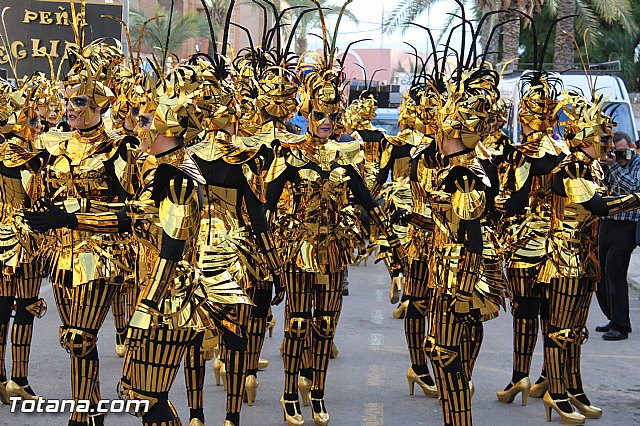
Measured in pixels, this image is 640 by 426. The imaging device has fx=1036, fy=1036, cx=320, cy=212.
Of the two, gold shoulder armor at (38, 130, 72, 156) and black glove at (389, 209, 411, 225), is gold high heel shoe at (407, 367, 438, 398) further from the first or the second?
gold shoulder armor at (38, 130, 72, 156)

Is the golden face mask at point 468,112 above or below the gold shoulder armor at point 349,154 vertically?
above

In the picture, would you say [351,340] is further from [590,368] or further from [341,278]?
[341,278]

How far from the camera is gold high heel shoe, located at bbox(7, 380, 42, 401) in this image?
7.01 meters

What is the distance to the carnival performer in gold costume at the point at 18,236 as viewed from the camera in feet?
21.9

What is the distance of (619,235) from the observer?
33.5 ft

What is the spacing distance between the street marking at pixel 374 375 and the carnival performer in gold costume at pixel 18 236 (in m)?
2.57

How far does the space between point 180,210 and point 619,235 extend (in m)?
6.76

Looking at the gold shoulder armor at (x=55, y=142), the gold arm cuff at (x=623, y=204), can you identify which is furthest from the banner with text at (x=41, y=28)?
the gold arm cuff at (x=623, y=204)

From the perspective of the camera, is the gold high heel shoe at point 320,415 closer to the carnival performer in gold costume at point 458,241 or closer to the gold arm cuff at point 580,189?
the carnival performer in gold costume at point 458,241

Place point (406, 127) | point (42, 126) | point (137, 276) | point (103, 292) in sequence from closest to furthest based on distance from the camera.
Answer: point (137, 276)
point (103, 292)
point (42, 126)
point (406, 127)

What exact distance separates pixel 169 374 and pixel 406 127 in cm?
548

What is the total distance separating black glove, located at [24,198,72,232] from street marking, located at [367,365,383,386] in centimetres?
374

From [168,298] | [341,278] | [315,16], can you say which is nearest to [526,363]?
[341,278]

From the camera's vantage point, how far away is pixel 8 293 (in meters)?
6.91
